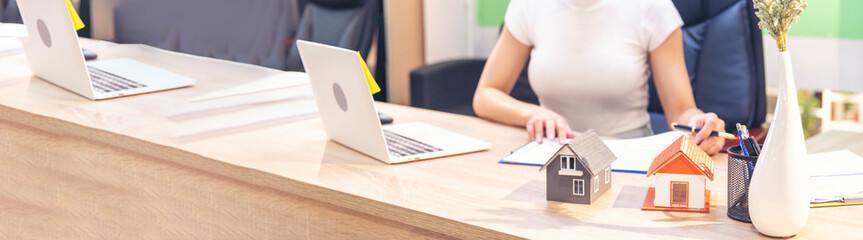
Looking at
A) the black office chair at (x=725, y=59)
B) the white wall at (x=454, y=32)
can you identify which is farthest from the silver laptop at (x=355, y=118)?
the white wall at (x=454, y=32)

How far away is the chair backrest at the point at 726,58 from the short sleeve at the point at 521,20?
45 cm

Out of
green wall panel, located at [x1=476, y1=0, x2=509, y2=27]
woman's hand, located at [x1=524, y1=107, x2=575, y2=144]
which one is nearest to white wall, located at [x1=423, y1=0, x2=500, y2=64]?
green wall panel, located at [x1=476, y1=0, x2=509, y2=27]

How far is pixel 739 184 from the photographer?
1.03 metres

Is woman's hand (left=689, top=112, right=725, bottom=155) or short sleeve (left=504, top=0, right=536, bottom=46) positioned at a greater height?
short sleeve (left=504, top=0, right=536, bottom=46)

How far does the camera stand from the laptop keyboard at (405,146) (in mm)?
1390

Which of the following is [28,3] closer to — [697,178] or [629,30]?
[629,30]

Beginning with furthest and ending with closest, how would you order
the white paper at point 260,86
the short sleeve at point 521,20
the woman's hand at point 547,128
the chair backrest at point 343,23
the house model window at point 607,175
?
the chair backrest at point 343,23
the short sleeve at point 521,20
the white paper at point 260,86
the woman's hand at point 547,128
the house model window at point 607,175

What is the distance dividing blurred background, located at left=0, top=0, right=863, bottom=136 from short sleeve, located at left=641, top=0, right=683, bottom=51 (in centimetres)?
32

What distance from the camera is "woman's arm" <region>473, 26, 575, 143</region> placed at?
5.08 feet

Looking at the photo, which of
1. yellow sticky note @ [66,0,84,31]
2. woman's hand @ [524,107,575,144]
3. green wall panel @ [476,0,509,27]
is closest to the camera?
woman's hand @ [524,107,575,144]

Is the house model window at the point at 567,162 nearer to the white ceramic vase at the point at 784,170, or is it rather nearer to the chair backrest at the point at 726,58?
the white ceramic vase at the point at 784,170

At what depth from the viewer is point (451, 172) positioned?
1.29 m

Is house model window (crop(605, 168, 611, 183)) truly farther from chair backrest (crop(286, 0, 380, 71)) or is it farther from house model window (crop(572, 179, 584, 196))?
chair backrest (crop(286, 0, 380, 71))

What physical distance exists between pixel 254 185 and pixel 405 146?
24cm
